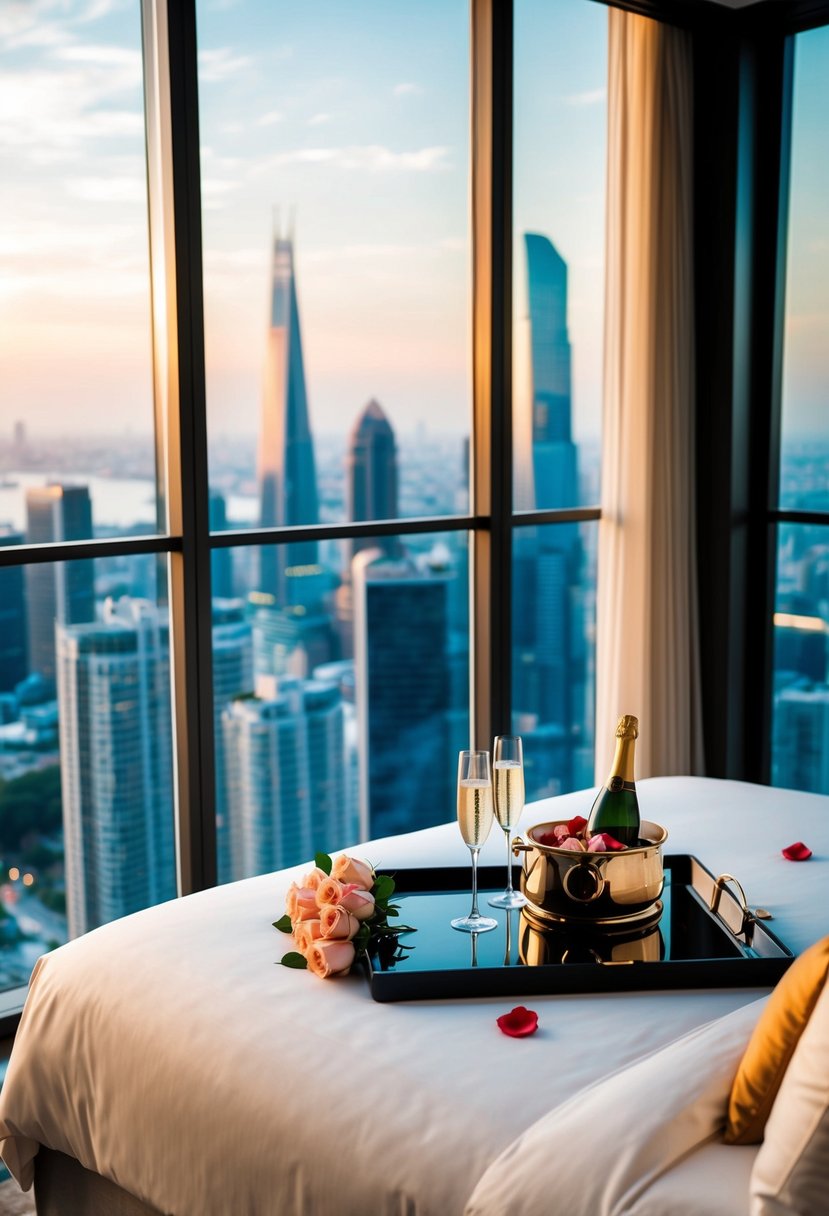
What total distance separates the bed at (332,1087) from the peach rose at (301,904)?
0.07 m

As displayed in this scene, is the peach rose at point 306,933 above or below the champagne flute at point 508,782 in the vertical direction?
below

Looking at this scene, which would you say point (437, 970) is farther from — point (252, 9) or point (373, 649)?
point (252, 9)

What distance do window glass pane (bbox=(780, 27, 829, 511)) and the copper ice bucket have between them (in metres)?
2.77

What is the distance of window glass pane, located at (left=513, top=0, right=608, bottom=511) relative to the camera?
13.2 feet

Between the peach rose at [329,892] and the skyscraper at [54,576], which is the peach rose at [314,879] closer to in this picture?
the peach rose at [329,892]

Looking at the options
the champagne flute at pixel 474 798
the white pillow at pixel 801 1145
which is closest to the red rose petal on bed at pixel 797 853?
the champagne flute at pixel 474 798

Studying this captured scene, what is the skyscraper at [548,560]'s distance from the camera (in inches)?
164

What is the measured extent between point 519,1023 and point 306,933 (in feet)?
1.18

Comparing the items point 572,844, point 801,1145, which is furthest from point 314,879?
point 801,1145

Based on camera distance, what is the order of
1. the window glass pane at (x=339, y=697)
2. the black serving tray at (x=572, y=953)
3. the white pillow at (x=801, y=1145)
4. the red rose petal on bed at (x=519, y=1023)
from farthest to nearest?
1. the window glass pane at (x=339, y=697)
2. the black serving tray at (x=572, y=953)
3. the red rose petal on bed at (x=519, y=1023)
4. the white pillow at (x=801, y=1145)

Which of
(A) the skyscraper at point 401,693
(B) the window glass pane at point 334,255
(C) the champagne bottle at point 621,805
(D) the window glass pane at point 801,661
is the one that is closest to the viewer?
(C) the champagne bottle at point 621,805

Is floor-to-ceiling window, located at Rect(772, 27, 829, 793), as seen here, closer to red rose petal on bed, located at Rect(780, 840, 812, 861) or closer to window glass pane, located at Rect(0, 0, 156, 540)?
red rose petal on bed, located at Rect(780, 840, 812, 861)

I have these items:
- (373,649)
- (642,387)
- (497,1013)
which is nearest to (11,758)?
(373,649)

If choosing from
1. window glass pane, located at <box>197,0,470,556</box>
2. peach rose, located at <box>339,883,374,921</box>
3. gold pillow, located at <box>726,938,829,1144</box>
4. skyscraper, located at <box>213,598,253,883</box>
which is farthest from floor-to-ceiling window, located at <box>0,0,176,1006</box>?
gold pillow, located at <box>726,938,829,1144</box>
